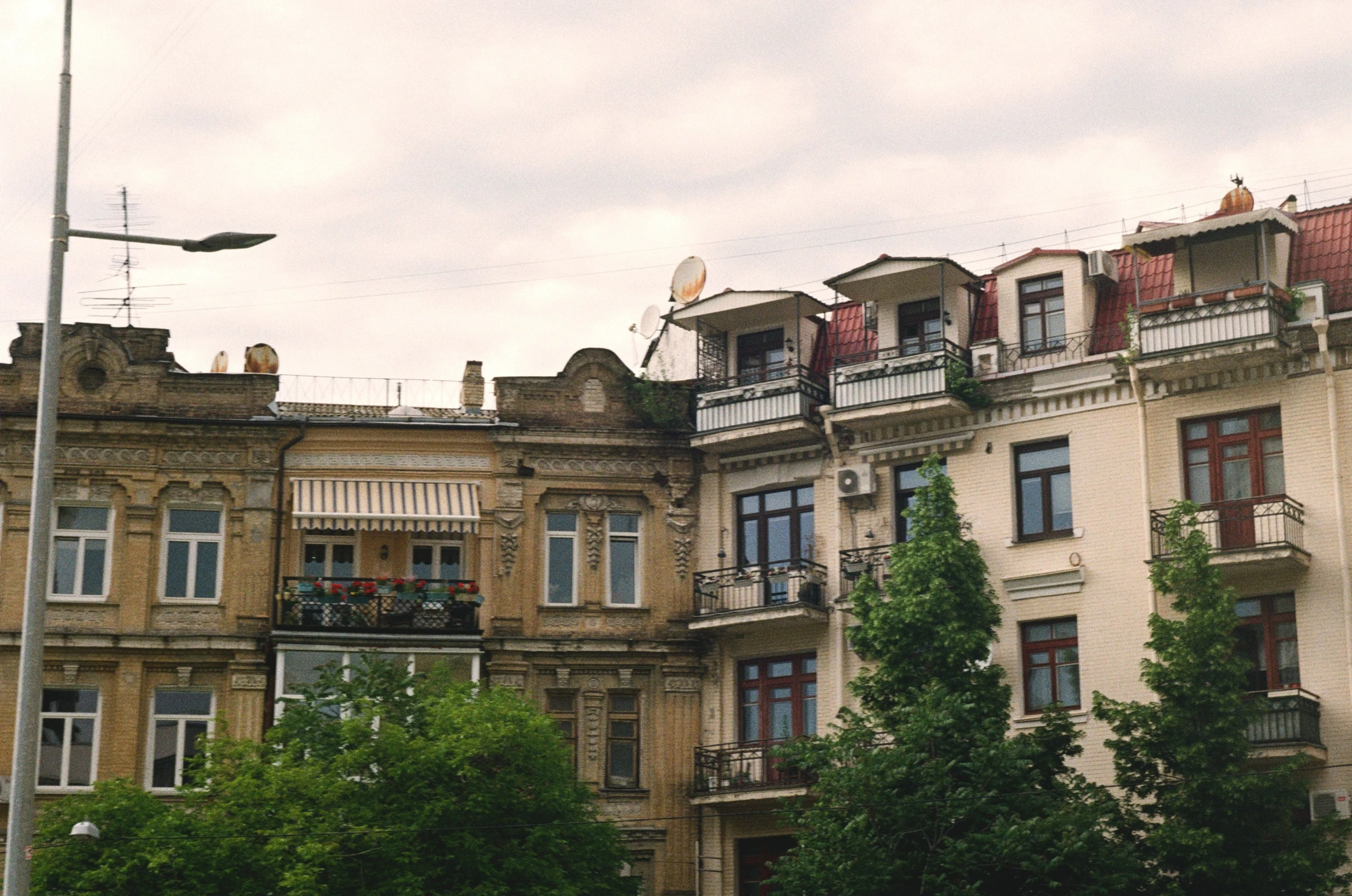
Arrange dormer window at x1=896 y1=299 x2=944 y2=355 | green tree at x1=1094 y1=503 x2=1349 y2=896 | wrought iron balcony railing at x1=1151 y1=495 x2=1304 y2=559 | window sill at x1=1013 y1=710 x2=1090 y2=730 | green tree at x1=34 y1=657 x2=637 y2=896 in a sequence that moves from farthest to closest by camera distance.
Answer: dormer window at x1=896 y1=299 x2=944 y2=355 → window sill at x1=1013 y1=710 x2=1090 y2=730 → wrought iron balcony railing at x1=1151 y1=495 x2=1304 y2=559 → green tree at x1=34 y1=657 x2=637 y2=896 → green tree at x1=1094 y1=503 x2=1349 y2=896

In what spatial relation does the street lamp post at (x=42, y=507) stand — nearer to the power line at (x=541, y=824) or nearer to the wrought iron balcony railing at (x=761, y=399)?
the power line at (x=541, y=824)

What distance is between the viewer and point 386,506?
38.3 m

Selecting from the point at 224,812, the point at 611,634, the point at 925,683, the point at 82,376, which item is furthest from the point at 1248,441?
the point at 82,376

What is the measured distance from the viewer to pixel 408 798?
1239 inches

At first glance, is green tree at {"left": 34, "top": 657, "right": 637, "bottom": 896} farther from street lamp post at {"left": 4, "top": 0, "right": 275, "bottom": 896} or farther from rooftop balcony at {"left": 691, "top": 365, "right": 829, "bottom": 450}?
street lamp post at {"left": 4, "top": 0, "right": 275, "bottom": 896}

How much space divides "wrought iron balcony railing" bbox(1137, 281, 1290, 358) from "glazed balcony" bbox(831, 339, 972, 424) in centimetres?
380

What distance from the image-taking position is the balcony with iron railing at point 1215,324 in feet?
109

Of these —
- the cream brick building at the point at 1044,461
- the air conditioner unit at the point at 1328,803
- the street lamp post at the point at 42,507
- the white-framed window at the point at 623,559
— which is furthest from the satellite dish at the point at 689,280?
the street lamp post at the point at 42,507

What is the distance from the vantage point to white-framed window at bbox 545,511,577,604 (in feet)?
127

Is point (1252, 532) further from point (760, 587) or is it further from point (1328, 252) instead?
point (760, 587)

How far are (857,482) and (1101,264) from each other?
6.27 m

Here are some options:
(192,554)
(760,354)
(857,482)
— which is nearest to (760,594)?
(857,482)

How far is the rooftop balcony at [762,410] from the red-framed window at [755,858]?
309 inches

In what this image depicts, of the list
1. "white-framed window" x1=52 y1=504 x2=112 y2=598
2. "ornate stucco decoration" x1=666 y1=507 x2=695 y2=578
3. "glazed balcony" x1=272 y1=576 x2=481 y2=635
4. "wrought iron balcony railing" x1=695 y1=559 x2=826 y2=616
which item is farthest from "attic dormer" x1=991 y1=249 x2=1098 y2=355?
"white-framed window" x1=52 y1=504 x2=112 y2=598
